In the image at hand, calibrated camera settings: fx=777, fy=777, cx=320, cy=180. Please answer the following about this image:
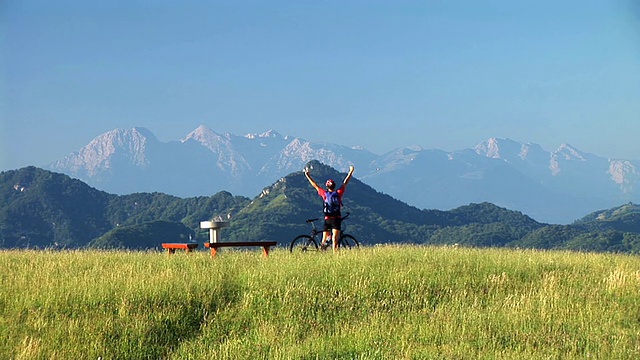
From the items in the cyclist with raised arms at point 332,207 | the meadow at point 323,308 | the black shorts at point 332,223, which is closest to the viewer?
the meadow at point 323,308

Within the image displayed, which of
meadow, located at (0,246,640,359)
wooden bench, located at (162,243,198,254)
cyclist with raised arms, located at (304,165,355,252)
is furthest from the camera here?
wooden bench, located at (162,243,198,254)

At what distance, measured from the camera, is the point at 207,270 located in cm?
2178

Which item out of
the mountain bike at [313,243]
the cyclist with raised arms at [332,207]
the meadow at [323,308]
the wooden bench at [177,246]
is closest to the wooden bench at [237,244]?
the wooden bench at [177,246]

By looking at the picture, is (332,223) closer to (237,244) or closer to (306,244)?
(306,244)

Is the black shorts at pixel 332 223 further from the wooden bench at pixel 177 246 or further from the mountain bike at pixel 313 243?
the wooden bench at pixel 177 246

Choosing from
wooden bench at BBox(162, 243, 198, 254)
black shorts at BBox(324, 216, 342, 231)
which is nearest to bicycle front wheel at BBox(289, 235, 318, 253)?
black shorts at BBox(324, 216, 342, 231)

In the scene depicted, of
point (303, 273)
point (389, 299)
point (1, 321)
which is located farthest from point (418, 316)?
point (1, 321)

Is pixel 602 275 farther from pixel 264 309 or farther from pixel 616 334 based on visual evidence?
pixel 264 309

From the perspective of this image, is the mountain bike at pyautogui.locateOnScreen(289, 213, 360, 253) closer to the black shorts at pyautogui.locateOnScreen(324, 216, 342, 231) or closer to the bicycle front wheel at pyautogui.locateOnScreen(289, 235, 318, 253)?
the bicycle front wheel at pyautogui.locateOnScreen(289, 235, 318, 253)

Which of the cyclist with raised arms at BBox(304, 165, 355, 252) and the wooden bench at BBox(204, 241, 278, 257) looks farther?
the wooden bench at BBox(204, 241, 278, 257)

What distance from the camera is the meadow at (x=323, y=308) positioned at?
15734 millimetres

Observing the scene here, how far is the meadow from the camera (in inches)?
619

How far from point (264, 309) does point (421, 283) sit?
14.4ft

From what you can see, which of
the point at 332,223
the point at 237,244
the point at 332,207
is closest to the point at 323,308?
the point at 332,207
